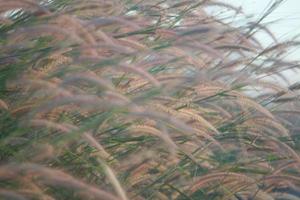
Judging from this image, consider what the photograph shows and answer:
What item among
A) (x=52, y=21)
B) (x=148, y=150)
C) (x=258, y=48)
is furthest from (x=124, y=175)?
(x=258, y=48)

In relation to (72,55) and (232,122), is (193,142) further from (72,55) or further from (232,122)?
(72,55)

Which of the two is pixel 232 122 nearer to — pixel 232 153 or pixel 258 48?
pixel 232 153

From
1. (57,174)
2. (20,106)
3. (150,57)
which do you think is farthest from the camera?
(150,57)

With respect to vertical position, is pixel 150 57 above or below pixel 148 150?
above

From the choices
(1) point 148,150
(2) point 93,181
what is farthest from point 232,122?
(2) point 93,181

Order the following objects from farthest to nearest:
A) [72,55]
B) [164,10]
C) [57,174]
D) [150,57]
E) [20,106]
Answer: [164,10]
[150,57]
[72,55]
[20,106]
[57,174]

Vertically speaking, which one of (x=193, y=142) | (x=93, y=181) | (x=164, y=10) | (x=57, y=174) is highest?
(x=164, y=10)

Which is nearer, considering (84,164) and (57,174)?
(57,174)
